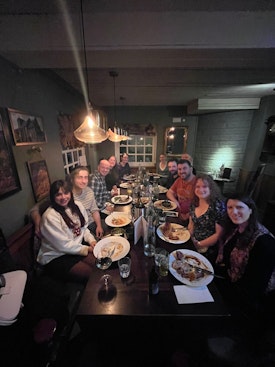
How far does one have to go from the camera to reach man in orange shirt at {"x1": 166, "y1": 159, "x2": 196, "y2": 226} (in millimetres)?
1985

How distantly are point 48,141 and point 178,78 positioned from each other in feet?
7.43

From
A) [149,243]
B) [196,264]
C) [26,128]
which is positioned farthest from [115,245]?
[26,128]

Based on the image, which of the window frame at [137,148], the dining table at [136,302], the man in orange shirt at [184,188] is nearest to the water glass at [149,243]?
the dining table at [136,302]

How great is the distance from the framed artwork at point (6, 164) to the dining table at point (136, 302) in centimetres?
120

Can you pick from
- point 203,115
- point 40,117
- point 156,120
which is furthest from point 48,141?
point 203,115

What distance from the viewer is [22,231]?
1.51 m

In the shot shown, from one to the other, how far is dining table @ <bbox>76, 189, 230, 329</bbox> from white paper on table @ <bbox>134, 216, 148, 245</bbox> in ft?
0.80

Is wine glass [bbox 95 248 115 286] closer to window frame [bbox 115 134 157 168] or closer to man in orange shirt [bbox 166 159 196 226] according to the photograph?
man in orange shirt [bbox 166 159 196 226]

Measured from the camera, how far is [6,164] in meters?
1.43

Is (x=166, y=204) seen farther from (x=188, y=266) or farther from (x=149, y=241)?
(x=188, y=266)

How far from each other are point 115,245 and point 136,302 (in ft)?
1.48

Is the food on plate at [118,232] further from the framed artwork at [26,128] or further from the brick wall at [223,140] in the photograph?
the brick wall at [223,140]

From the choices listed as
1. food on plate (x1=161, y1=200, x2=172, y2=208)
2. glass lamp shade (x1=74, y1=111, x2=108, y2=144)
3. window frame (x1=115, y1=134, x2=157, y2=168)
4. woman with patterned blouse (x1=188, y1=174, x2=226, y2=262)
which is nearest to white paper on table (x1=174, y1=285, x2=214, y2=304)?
woman with patterned blouse (x1=188, y1=174, x2=226, y2=262)

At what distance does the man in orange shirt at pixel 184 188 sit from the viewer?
199 centimetres
